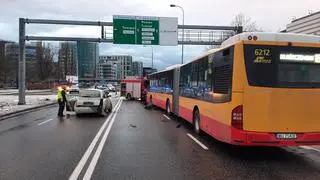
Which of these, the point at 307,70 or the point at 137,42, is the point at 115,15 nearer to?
the point at 137,42

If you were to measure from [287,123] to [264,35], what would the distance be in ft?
6.78

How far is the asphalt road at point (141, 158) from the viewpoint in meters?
9.16

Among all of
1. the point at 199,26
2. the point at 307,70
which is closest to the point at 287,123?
the point at 307,70

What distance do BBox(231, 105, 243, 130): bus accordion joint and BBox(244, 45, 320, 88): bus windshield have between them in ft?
2.09

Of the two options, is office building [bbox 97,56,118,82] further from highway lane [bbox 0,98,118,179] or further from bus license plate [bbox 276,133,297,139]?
bus license plate [bbox 276,133,297,139]

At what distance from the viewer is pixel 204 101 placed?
47.0 feet

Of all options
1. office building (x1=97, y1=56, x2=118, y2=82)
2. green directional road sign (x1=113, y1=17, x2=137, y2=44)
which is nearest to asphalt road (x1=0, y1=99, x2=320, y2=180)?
green directional road sign (x1=113, y1=17, x2=137, y2=44)

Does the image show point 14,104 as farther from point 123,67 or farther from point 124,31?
point 123,67

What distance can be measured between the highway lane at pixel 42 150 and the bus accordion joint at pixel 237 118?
3615 millimetres

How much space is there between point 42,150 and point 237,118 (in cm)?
509

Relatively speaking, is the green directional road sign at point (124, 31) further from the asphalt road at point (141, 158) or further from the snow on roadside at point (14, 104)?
the asphalt road at point (141, 158)

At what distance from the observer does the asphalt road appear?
9.16m

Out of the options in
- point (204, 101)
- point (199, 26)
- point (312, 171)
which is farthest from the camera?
point (199, 26)

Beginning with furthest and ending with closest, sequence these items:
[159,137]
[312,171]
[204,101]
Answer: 1. [159,137]
2. [204,101]
3. [312,171]
